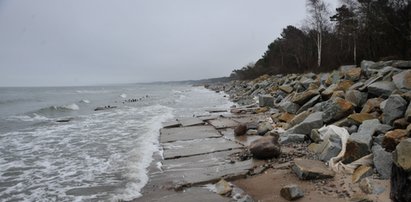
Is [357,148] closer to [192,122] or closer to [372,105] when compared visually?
[372,105]

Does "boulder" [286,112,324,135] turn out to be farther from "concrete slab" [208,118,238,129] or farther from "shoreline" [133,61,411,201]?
"concrete slab" [208,118,238,129]

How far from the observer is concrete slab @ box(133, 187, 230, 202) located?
6191 millimetres

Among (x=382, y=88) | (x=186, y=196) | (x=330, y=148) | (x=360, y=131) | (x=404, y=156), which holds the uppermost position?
(x=382, y=88)

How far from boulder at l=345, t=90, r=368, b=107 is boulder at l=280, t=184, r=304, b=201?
5506mm

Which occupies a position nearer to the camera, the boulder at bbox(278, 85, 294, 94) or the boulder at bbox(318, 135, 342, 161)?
the boulder at bbox(318, 135, 342, 161)

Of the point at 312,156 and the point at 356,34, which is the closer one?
the point at 312,156

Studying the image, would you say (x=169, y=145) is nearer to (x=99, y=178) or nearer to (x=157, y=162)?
(x=157, y=162)

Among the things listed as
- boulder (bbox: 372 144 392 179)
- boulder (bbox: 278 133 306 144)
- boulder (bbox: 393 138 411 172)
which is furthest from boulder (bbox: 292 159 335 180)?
boulder (bbox: 278 133 306 144)

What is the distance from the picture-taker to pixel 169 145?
10875mm

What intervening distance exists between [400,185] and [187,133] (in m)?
8.75

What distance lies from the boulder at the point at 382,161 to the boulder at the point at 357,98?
4244mm

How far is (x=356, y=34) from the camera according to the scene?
97.6ft

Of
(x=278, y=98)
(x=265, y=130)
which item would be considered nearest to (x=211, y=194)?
(x=265, y=130)

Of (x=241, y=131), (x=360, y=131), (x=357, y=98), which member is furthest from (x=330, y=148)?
(x=241, y=131)
